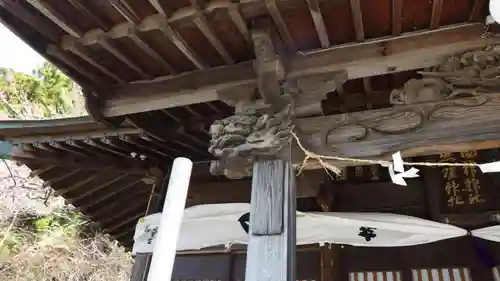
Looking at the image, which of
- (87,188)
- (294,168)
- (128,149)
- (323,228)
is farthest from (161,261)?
(87,188)

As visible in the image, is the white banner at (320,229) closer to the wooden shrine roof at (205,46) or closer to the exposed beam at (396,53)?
the wooden shrine roof at (205,46)

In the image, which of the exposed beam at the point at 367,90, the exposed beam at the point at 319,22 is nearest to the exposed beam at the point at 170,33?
the exposed beam at the point at 319,22

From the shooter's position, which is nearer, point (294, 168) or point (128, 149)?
point (294, 168)

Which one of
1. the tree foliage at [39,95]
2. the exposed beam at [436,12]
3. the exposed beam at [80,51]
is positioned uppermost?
the tree foliage at [39,95]

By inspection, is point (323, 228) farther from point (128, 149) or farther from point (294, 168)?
point (128, 149)

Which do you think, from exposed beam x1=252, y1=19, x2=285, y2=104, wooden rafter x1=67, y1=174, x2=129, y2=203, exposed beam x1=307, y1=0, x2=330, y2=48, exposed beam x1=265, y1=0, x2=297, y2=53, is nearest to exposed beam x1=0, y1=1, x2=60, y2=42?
exposed beam x1=252, y1=19, x2=285, y2=104

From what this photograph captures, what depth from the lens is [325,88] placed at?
3.33 meters

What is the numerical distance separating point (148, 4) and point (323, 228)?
2944mm

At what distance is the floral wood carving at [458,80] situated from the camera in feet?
9.84

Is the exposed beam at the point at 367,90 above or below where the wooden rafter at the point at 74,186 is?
above

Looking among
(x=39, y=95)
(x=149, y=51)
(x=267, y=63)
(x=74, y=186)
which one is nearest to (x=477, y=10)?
(x=267, y=63)

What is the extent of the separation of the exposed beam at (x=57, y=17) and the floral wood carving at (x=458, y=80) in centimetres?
244

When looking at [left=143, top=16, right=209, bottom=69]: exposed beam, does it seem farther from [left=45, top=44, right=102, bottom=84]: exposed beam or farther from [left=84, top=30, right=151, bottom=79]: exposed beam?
[left=45, top=44, right=102, bottom=84]: exposed beam

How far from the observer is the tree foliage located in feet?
52.0
